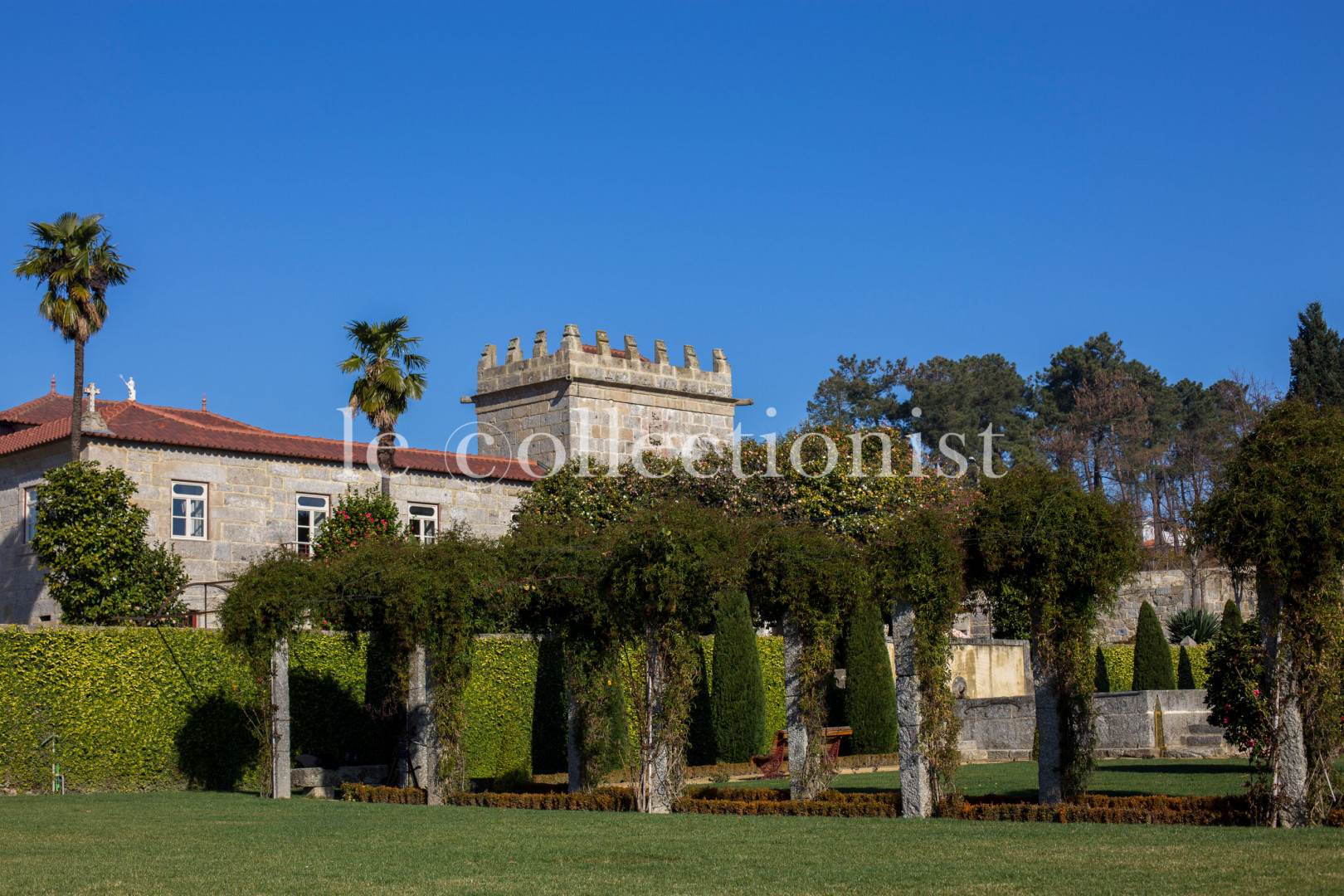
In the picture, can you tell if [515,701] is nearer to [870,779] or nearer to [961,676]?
[870,779]

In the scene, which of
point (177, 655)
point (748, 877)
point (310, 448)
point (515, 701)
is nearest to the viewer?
point (748, 877)

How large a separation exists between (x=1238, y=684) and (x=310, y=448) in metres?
23.1

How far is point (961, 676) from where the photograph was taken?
28.8 m

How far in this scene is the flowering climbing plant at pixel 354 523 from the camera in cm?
2853

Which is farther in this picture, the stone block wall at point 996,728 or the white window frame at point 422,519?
the white window frame at point 422,519

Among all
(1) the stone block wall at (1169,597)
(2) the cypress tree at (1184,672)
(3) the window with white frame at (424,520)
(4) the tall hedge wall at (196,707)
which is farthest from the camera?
(1) the stone block wall at (1169,597)

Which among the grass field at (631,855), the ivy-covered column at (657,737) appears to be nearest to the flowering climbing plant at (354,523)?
the grass field at (631,855)

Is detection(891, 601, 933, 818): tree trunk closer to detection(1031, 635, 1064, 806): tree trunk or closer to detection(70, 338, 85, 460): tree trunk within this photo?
detection(1031, 635, 1064, 806): tree trunk

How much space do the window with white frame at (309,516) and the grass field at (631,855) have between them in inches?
617

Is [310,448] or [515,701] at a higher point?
[310,448]

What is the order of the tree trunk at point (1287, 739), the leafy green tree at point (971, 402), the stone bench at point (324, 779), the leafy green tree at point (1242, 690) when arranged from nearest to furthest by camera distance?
the tree trunk at point (1287, 739) → the leafy green tree at point (1242, 690) → the stone bench at point (324, 779) → the leafy green tree at point (971, 402)

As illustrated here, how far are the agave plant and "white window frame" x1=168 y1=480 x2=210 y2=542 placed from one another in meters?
23.5

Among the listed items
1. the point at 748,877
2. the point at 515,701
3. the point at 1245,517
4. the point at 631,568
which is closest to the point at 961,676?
the point at 515,701

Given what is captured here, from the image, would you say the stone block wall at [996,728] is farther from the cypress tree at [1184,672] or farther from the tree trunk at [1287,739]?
the tree trunk at [1287,739]
